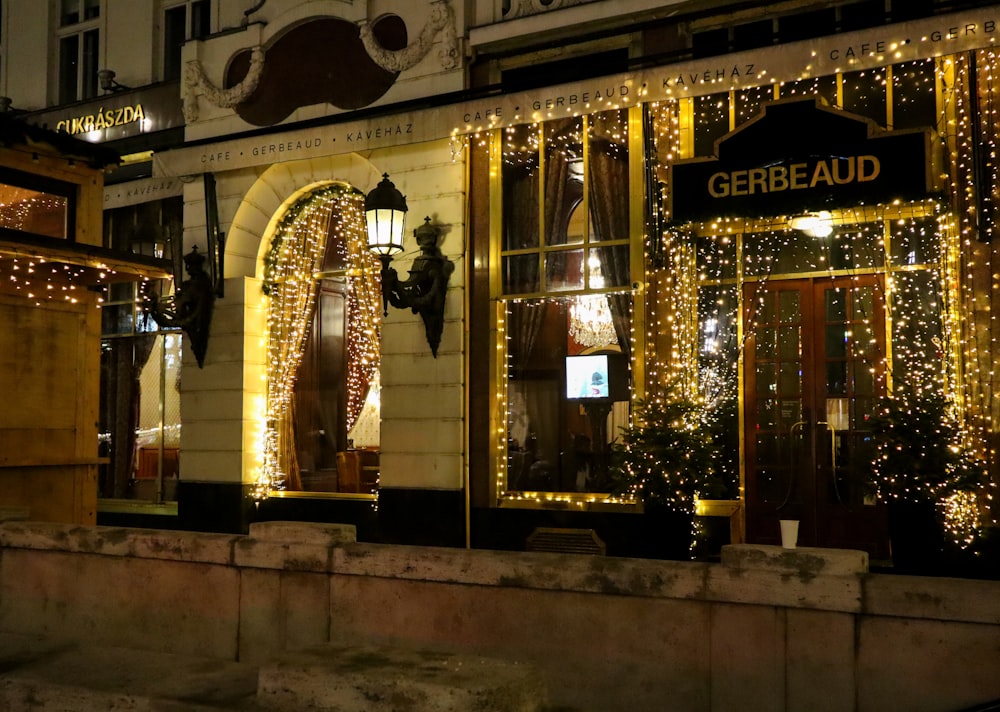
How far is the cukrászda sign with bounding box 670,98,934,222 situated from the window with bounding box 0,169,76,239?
22.4 ft

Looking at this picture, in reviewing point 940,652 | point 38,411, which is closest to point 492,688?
point 940,652

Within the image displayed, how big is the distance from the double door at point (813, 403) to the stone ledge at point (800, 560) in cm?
471

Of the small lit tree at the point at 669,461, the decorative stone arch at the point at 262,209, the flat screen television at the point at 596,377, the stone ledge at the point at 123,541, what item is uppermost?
the decorative stone arch at the point at 262,209

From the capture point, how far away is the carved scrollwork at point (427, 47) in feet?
Result: 41.4

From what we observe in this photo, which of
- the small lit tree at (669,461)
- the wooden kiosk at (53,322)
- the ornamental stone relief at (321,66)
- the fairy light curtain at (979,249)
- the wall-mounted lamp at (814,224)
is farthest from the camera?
the ornamental stone relief at (321,66)

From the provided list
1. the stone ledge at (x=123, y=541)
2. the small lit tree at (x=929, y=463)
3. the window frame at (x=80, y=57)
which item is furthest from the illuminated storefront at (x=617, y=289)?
the window frame at (x=80, y=57)

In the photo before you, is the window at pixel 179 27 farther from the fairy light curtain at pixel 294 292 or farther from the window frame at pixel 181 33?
the fairy light curtain at pixel 294 292

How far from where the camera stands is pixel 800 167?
10.1m

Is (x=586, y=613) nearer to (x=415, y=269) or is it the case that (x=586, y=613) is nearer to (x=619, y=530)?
(x=619, y=530)

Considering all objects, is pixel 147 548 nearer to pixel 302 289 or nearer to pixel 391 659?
pixel 391 659

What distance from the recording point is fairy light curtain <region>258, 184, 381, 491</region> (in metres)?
13.5

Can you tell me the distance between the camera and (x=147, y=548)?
25.8 ft

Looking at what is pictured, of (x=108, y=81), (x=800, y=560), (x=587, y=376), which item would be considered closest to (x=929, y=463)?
(x=800, y=560)

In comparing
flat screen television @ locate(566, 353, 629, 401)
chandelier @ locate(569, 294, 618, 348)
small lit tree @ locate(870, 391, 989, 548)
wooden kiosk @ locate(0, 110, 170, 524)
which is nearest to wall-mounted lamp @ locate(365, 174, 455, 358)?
chandelier @ locate(569, 294, 618, 348)
